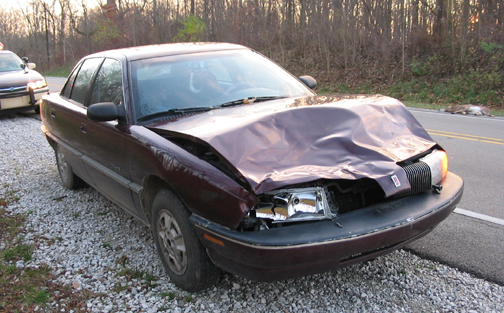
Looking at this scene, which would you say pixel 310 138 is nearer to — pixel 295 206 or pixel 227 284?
pixel 295 206

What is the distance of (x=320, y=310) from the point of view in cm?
283

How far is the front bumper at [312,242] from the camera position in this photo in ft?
8.11

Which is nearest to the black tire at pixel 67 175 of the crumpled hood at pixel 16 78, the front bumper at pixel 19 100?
the front bumper at pixel 19 100

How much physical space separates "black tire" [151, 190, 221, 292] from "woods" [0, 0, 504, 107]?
1346 centimetres

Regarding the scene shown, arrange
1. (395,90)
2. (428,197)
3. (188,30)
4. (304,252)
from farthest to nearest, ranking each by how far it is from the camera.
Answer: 1. (188,30)
2. (395,90)
3. (428,197)
4. (304,252)

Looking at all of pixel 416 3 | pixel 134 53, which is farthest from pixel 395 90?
pixel 134 53

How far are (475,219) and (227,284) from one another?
253cm

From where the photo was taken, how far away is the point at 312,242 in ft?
8.10

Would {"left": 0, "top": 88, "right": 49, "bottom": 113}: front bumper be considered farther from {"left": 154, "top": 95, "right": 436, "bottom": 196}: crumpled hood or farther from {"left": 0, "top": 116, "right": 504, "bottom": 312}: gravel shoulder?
{"left": 154, "top": 95, "right": 436, "bottom": 196}: crumpled hood

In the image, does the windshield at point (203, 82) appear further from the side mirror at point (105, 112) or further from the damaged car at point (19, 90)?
the damaged car at point (19, 90)

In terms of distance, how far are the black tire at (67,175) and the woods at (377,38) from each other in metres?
12.9

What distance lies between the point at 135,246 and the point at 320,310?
1840 mm

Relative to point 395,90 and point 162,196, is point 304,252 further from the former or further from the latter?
point 395,90

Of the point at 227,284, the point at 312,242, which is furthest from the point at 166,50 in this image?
the point at 312,242
